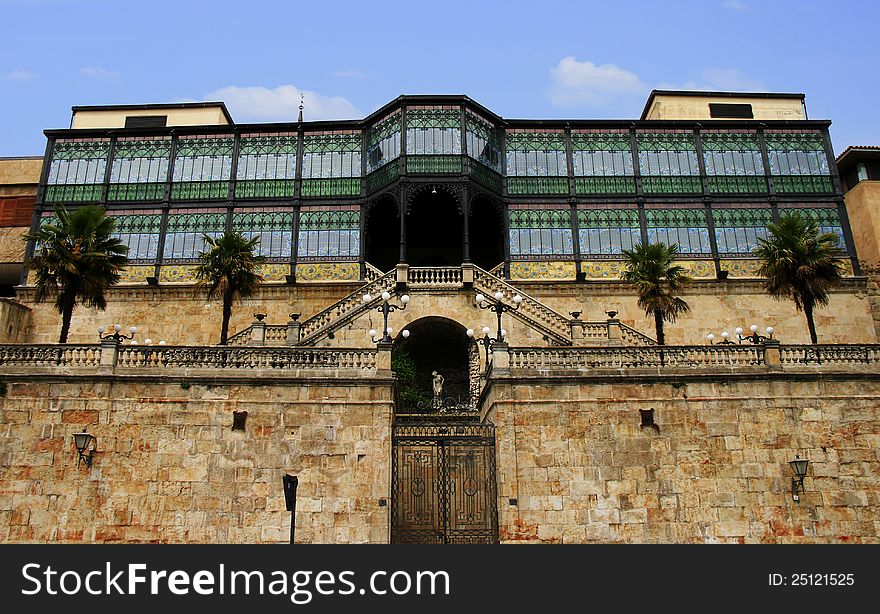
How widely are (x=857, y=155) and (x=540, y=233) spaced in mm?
18740

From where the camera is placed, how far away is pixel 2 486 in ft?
66.6

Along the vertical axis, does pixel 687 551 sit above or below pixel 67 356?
below

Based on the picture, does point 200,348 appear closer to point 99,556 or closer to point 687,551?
point 99,556

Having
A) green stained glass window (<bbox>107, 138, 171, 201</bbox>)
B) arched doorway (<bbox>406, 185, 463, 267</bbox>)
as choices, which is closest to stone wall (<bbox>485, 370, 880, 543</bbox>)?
arched doorway (<bbox>406, 185, 463, 267</bbox>)

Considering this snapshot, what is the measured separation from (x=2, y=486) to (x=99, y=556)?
9077 millimetres

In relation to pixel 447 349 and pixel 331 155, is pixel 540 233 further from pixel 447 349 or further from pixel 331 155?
pixel 331 155

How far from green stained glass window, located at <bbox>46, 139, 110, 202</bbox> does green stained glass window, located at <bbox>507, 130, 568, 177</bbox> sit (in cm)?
2064

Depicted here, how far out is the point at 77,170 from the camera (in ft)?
128

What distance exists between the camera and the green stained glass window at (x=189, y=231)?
37.5m

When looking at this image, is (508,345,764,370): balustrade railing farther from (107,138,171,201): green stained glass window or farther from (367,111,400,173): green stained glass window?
(107,138,171,201): green stained glass window

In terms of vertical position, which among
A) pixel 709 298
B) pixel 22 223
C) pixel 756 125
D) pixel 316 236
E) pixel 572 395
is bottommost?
pixel 572 395

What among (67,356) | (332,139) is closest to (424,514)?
(67,356)

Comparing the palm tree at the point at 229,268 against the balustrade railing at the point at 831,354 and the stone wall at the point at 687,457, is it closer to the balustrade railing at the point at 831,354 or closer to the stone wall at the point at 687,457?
the stone wall at the point at 687,457

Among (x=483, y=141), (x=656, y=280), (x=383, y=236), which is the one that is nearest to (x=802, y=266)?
(x=656, y=280)
